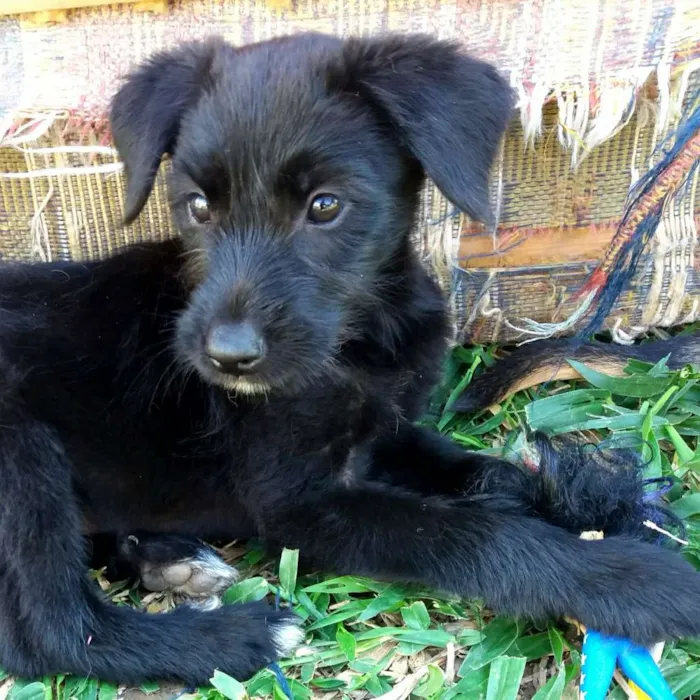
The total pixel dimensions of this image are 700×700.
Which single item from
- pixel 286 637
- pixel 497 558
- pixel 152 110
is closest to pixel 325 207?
pixel 152 110

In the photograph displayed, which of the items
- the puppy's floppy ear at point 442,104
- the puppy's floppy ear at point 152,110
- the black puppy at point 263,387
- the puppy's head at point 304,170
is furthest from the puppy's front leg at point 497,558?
the puppy's floppy ear at point 152,110

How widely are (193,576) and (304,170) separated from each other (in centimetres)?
113

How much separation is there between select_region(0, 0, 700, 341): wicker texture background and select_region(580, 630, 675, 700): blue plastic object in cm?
136

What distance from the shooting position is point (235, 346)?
1.61 metres

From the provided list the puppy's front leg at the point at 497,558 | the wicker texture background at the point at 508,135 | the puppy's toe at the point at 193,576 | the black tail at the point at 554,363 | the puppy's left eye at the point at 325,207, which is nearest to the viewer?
the puppy's front leg at the point at 497,558

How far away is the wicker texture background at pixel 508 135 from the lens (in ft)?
7.33

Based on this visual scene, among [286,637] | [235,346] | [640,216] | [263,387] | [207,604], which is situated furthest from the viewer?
[640,216]

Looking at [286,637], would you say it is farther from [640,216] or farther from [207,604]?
[640,216]

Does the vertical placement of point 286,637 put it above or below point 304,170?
below

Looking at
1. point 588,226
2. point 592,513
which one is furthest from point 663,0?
point 592,513

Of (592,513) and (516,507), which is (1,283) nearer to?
(516,507)

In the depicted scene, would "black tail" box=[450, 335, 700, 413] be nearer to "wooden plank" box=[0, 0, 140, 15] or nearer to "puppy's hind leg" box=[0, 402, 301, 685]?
"puppy's hind leg" box=[0, 402, 301, 685]

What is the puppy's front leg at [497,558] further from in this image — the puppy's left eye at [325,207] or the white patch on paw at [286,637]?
the puppy's left eye at [325,207]

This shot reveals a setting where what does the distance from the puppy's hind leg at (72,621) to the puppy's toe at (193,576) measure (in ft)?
0.53
